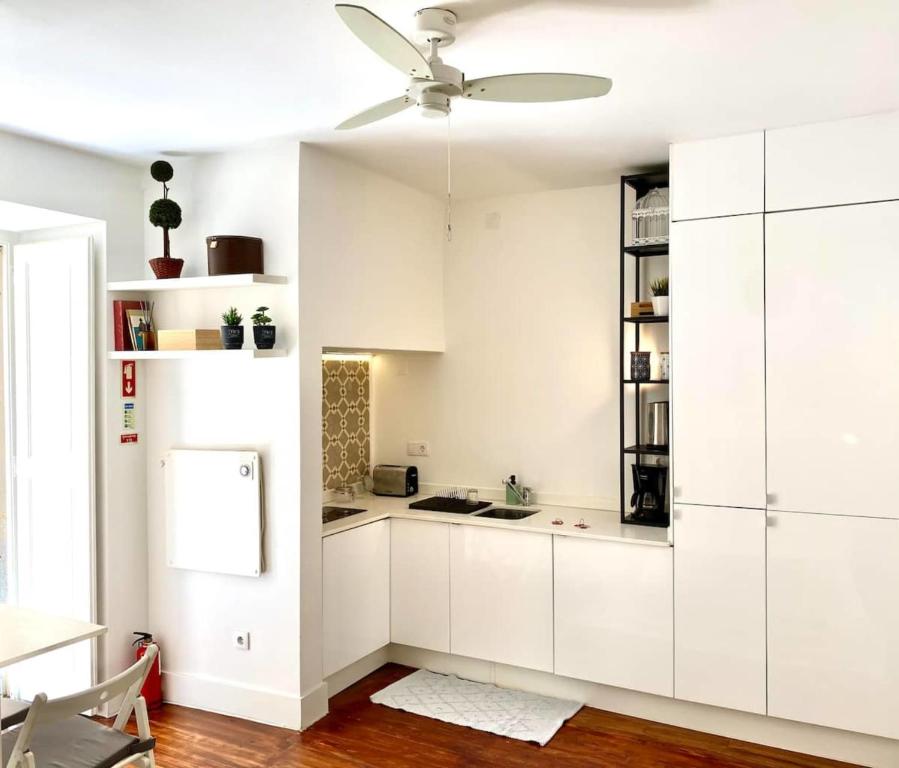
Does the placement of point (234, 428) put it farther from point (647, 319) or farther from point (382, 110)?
point (647, 319)

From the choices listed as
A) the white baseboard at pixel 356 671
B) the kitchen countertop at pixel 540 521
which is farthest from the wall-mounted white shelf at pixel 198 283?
the white baseboard at pixel 356 671

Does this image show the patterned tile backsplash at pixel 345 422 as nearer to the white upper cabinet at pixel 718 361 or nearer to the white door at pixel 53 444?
the white door at pixel 53 444

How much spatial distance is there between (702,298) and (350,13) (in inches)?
84.3

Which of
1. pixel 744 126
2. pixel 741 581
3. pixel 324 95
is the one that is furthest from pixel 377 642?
pixel 744 126

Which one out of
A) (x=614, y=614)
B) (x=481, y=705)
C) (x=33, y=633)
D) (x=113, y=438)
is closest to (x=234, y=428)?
(x=113, y=438)

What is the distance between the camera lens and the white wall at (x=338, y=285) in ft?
11.7

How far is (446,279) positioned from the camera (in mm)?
4789

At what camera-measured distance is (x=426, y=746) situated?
3.41 m

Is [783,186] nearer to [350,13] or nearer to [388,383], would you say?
[350,13]

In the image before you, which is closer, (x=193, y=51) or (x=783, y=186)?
(x=193, y=51)

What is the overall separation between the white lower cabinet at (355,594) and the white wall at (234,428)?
0.76 ft

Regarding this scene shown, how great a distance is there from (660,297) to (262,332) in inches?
73.5

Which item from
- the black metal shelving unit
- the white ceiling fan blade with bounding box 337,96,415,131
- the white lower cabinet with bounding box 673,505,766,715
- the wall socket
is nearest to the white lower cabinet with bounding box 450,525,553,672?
the black metal shelving unit

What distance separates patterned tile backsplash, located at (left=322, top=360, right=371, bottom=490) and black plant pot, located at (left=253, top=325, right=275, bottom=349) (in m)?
1.07
